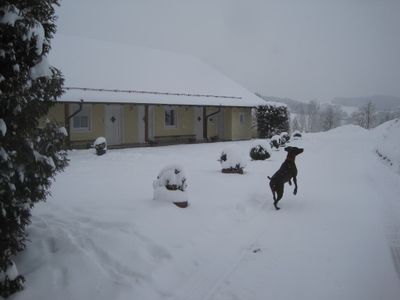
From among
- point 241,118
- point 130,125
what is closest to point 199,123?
point 241,118

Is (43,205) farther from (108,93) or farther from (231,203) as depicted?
(108,93)

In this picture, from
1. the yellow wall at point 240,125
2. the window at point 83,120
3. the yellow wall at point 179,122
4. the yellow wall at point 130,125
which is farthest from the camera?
the yellow wall at point 240,125

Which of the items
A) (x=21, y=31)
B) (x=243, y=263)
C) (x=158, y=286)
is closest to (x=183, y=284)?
(x=158, y=286)

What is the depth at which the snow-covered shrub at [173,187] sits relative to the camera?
25.1ft

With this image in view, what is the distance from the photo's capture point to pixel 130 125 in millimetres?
22234

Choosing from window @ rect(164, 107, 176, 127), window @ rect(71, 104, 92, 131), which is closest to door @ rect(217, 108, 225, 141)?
window @ rect(164, 107, 176, 127)

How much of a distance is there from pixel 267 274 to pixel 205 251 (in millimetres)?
1096

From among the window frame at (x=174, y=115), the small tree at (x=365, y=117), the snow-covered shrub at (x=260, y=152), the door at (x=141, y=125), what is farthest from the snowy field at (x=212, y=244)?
the small tree at (x=365, y=117)

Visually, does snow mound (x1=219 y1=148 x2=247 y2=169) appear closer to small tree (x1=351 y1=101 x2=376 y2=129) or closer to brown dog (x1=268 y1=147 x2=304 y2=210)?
brown dog (x1=268 y1=147 x2=304 y2=210)

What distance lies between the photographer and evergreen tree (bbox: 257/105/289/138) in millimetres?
27750

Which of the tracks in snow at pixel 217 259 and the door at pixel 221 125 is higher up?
the door at pixel 221 125

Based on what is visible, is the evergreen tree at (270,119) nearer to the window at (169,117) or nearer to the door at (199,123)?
the door at (199,123)

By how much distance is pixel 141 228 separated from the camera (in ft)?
20.5

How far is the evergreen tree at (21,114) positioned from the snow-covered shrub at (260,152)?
39.0 ft
